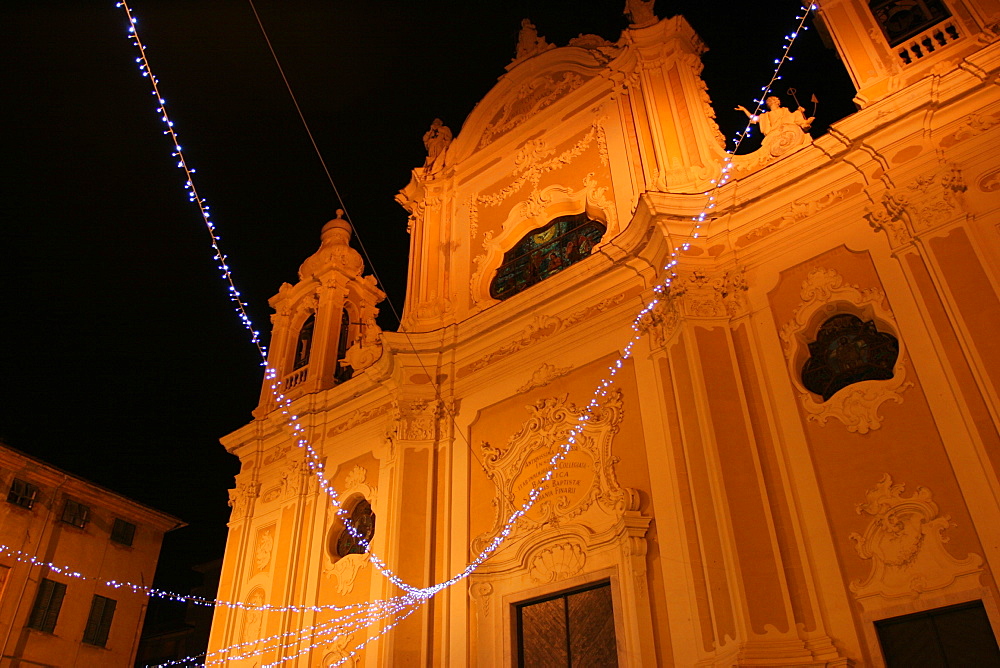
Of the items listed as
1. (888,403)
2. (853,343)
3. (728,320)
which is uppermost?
(728,320)

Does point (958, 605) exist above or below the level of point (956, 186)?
below

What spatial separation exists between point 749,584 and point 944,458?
6.31 feet

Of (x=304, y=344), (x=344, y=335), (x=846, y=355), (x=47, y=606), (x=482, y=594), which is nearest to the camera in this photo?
(x=846, y=355)

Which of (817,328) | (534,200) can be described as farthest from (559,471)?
(534,200)

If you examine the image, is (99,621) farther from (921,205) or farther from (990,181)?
(990,181)

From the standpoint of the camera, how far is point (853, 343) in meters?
8.02

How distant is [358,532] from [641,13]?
328 inches

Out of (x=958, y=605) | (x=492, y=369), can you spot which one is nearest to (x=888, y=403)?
(x=958, y=605)

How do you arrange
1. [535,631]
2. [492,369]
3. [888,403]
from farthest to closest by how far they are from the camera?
[492,369] < [535,631] < [888,403]

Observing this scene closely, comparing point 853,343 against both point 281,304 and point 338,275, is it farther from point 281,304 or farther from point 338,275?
point 281,304

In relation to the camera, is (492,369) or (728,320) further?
(492,369)

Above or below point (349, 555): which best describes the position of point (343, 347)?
above

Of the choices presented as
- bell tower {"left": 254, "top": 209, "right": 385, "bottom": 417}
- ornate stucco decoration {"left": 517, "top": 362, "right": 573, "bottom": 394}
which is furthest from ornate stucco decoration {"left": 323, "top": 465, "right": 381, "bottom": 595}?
ornate stucco decoration {"left": 517, "top": 362, "right": 573, "bottom": 394}

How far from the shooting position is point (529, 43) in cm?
1384
